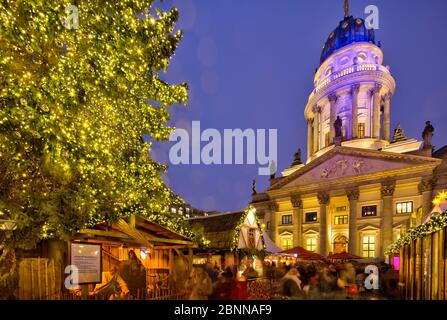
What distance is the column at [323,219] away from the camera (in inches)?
1369

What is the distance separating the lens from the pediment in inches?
1186

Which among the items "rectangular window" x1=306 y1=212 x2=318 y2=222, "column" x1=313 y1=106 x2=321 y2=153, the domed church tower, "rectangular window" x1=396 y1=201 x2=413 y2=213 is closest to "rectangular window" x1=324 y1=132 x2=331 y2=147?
the domed church tower

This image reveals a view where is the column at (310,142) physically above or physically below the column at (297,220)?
above

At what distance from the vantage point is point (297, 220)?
38.0 meters

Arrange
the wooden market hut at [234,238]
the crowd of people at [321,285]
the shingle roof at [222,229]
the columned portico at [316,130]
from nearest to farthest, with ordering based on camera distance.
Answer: the crowd of people at [321,285], the wooden market hut at [234,238], the shingle roof at [222,229], the columned portico at [316,130]

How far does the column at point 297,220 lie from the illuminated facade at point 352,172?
13 cm

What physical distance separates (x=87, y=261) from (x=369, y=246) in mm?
32889

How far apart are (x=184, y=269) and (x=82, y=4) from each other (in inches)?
369

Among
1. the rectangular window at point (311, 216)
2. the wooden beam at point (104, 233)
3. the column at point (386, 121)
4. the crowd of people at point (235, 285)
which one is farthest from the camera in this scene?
the column at point (386, 121)

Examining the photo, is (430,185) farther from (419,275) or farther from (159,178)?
(159,178)

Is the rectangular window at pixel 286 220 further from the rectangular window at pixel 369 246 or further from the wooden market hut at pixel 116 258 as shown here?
the wooden market hut at pixel 116 258

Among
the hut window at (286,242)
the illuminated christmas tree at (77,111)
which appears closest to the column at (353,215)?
the hut window at (286,242)
